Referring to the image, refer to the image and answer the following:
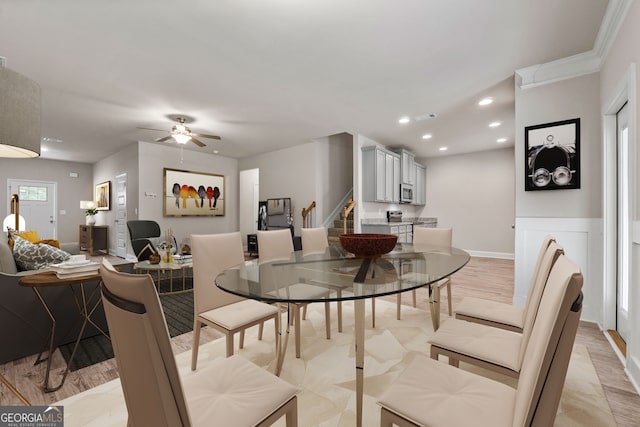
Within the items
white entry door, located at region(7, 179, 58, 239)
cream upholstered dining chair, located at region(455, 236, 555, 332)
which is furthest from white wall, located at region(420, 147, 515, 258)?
white entry door, located at region(7, 179, 58, 239)

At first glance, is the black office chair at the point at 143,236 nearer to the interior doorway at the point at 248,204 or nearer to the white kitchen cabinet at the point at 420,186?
the interior doorway at the point at 248,204

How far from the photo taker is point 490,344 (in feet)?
4.26

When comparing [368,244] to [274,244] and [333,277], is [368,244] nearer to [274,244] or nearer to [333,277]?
[333,277]

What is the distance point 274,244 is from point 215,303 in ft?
2.43

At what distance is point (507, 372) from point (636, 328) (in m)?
1.29

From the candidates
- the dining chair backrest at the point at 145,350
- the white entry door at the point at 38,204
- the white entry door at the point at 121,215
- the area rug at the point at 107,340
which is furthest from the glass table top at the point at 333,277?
the white entry door at the point at 38,204

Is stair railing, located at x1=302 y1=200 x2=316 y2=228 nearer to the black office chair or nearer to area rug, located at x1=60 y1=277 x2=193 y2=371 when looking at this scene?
the black office chair

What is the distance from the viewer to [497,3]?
6.64 ft

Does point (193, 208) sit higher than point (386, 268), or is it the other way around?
point (193, 208)

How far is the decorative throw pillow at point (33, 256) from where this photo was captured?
86.8 inches

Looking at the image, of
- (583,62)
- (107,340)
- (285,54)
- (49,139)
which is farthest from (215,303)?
(49,139)

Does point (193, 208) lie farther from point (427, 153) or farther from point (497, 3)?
point (497, 3)

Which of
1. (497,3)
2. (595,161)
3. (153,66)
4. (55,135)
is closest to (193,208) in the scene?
(55,135)

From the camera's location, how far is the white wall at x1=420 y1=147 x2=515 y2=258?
6.50m
